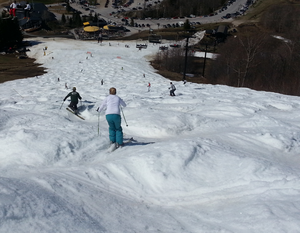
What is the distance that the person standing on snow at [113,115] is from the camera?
27.0 feet

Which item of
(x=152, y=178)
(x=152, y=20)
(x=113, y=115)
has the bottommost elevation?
(x=152, y=178)

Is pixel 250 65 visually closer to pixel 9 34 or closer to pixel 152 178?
pixel 152 178

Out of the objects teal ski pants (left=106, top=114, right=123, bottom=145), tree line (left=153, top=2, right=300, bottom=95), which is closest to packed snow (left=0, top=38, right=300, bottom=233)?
teal ski pants (left=106, top=114, right=123, bottom=145)

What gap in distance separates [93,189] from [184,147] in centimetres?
274

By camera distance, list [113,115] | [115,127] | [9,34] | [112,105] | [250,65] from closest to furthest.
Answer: [113,115] < [112,105] < [115,127] < [250,65] < [9,34]

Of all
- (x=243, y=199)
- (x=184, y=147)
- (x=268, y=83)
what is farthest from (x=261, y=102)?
(x=268, y=83)

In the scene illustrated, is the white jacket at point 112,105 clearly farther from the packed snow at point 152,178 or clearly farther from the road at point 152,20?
the road at point 152,20

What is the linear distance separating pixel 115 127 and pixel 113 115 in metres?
0.50

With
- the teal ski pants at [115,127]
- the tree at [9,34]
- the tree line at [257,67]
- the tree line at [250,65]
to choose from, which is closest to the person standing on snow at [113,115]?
the teal ski pants at [115,127]

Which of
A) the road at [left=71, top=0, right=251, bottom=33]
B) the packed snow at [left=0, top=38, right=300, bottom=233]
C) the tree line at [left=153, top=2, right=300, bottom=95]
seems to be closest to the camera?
the packed snow at [left=0, top=38, right=300, bottom=233]

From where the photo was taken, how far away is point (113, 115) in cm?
820

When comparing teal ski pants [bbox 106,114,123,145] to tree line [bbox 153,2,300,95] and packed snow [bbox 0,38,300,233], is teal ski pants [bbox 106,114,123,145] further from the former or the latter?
tree line [bbox 153,2,300,95]

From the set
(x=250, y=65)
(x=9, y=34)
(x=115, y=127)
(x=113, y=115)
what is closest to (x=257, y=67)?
(x=250, y=65)

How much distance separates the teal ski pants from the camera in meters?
8.20
